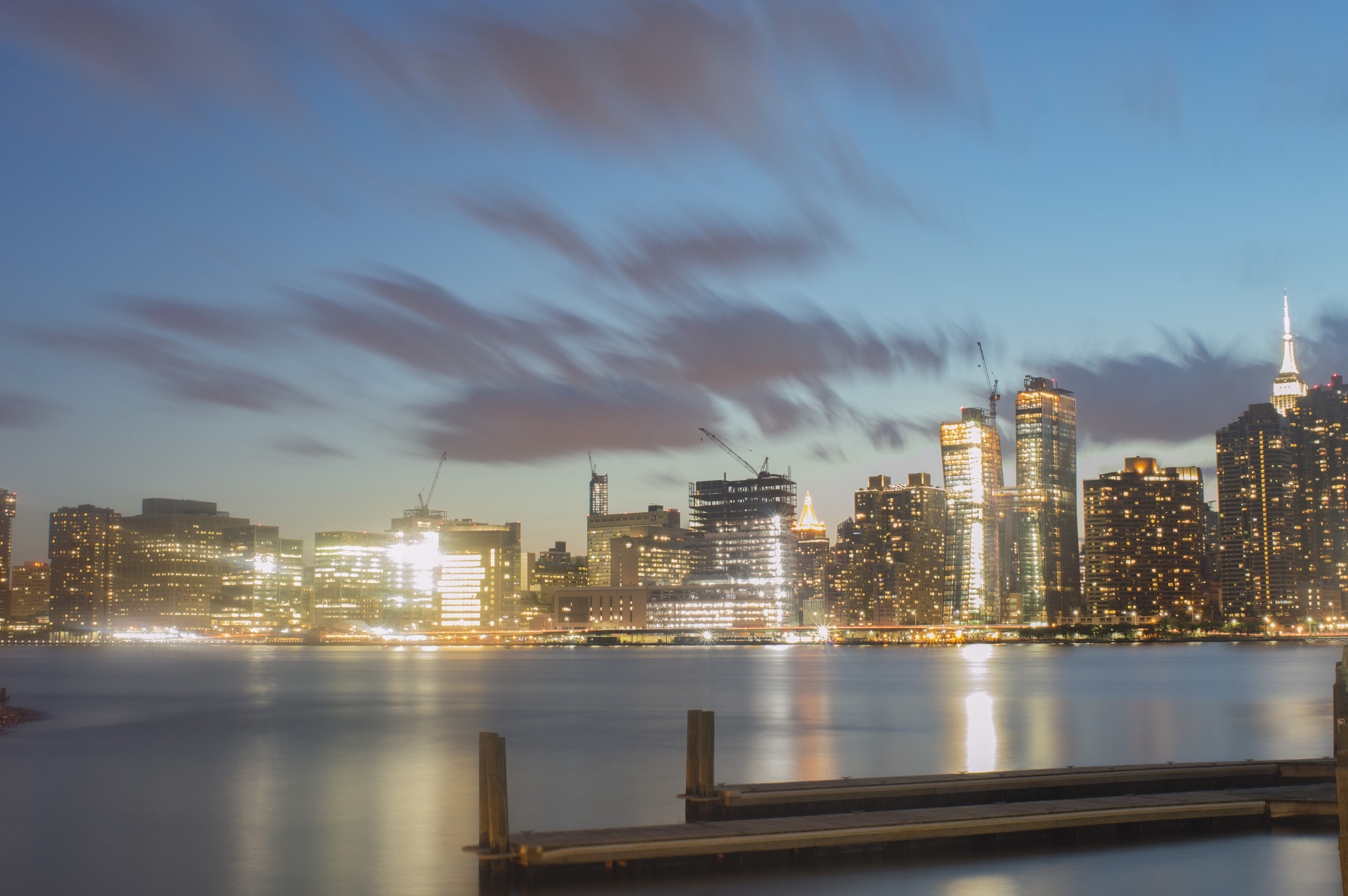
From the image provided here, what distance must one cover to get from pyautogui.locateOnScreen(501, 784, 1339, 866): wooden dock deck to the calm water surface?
0.70 metres

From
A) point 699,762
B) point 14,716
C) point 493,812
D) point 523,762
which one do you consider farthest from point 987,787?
point 14,716

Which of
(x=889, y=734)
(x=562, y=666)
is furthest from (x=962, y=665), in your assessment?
(x=889, y=734)

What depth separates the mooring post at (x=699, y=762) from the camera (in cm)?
3316

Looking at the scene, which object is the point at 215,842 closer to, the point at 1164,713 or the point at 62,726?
the point at 62,726

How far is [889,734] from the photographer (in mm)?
68750

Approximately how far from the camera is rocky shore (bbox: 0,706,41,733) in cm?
7219

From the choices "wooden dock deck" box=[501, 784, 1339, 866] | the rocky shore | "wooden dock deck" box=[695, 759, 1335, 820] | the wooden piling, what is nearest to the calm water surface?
"wooden dock deck" box=[501, 784, 1339, 866]

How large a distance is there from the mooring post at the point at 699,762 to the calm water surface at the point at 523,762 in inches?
194

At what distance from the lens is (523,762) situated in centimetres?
5566

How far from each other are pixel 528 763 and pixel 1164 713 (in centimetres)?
4856

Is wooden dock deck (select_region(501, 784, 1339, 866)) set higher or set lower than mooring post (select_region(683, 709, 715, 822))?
lower

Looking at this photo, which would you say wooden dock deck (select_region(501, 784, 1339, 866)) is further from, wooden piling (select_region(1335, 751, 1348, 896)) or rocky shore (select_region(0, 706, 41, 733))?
rocky shore (select_region(0, 706, 41, 733))

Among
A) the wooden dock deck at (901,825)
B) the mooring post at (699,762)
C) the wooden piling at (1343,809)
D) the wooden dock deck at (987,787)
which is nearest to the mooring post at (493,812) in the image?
the wooden dock deck at (901,825)

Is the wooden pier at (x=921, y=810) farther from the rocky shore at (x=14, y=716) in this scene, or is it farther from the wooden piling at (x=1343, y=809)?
the rocky shore at (x=14, y=716)
